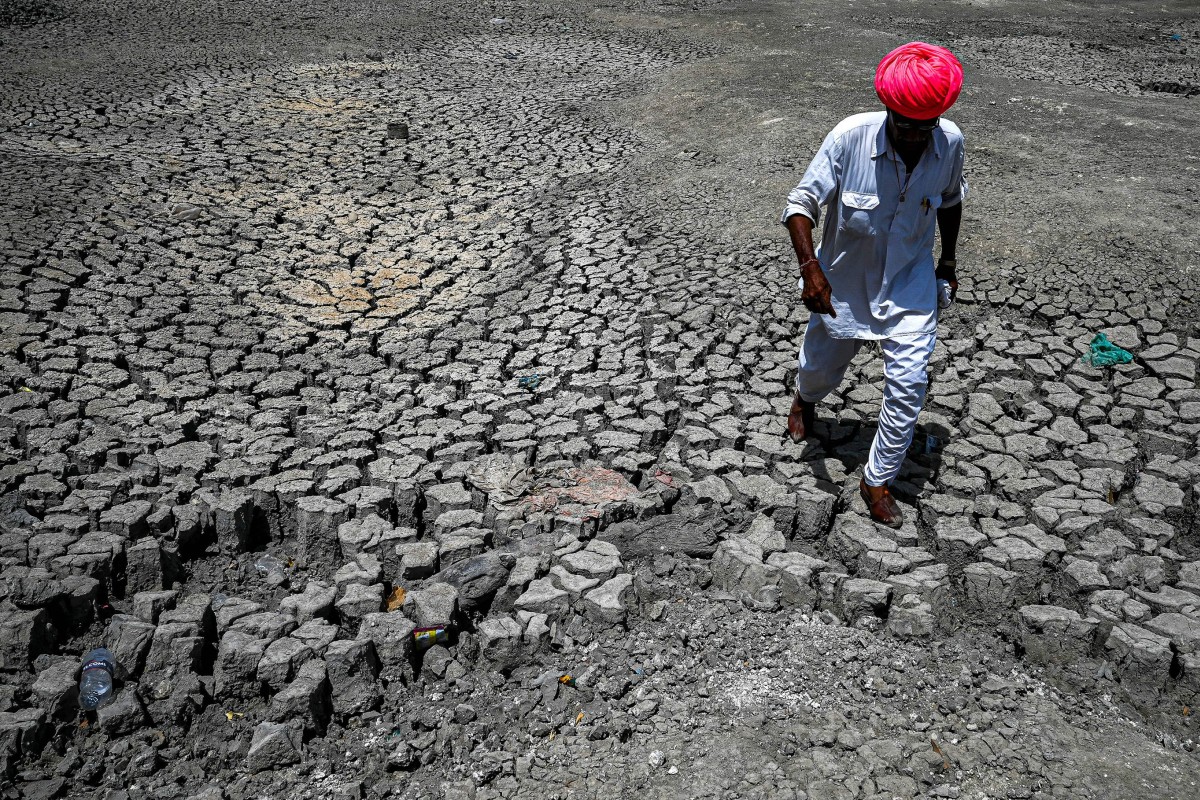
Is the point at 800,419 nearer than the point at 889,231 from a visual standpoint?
No

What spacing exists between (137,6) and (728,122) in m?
7.27

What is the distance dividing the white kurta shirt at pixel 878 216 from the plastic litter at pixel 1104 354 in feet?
4.30

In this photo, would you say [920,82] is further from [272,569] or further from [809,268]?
[272,569]

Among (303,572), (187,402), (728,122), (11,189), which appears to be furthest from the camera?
(728,122)

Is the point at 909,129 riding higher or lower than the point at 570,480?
higher

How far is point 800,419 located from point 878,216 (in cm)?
84

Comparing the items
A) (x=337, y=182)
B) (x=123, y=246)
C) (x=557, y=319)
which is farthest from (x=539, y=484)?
(x=337, y=182)

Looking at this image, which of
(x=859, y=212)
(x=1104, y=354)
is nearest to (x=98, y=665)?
(x=859, y=212)

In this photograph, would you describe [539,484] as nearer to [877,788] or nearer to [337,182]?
[877,788]

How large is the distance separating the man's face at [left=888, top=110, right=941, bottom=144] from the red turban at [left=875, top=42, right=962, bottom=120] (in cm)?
3

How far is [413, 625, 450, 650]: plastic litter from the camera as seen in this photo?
2.53 m

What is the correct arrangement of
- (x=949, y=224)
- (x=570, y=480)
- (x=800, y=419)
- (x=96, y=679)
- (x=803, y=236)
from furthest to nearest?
(x=800, y=419), (x=570, y=480), (x=949, y=224), (x=803, y=236), (x=96, y=679)

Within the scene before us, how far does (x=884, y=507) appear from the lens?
2.84 metres

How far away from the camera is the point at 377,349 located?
3.95 m
